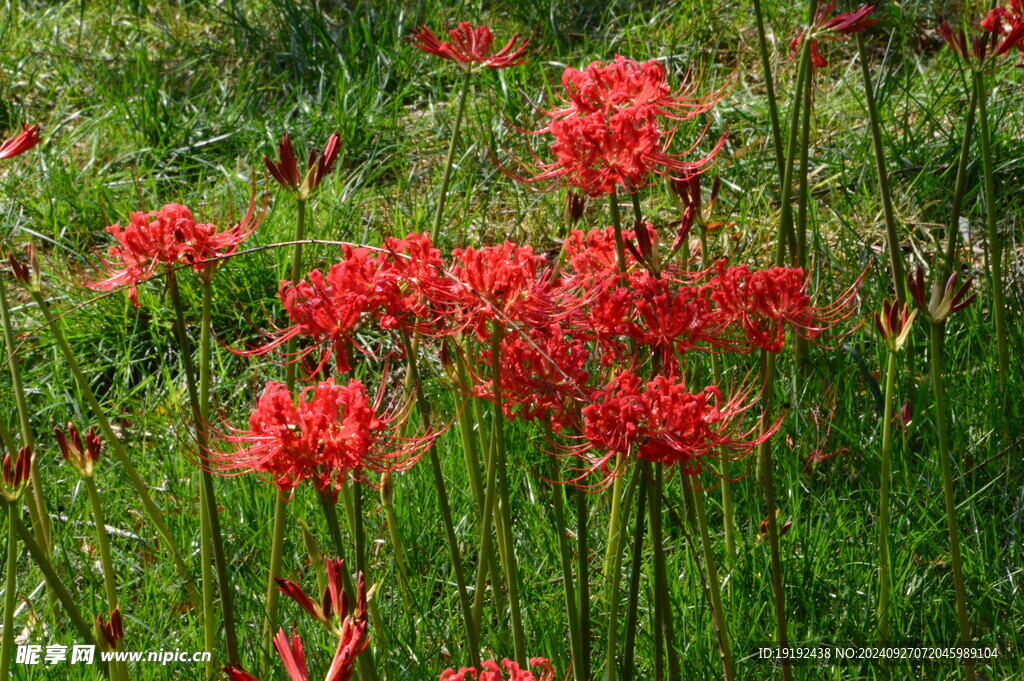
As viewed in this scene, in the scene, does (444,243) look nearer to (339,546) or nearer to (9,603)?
→ (9,603)

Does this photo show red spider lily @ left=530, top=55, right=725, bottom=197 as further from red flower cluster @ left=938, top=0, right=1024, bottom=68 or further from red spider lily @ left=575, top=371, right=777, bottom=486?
red flower cluster @ left=938, top=0, right=1024, bottom=68

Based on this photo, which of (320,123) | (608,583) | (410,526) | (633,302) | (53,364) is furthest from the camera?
(320,123)

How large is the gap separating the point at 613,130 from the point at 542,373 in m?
0.45

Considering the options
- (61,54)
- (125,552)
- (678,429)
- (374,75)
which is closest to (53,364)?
(125,552)

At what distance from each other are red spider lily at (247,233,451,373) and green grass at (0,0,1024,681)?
0.64 meters

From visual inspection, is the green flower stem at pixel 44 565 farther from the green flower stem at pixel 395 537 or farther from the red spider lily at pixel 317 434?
the green flower stem at pixel 395 537

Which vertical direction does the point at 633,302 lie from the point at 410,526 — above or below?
above

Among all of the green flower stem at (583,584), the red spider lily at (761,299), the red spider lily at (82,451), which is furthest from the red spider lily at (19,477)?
the red spider lily at (761,299)

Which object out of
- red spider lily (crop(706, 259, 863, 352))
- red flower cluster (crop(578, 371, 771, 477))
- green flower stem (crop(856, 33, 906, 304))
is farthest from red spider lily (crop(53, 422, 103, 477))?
green flower stem (crop(856, 33, 906, 304))

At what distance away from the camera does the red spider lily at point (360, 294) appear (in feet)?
5.01

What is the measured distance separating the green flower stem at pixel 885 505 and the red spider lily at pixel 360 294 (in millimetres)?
710

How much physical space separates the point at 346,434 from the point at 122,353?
A: 7.94ft

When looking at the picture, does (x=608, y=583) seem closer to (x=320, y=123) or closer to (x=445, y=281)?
(x=445, y=281)

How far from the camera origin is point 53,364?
3.42 m
